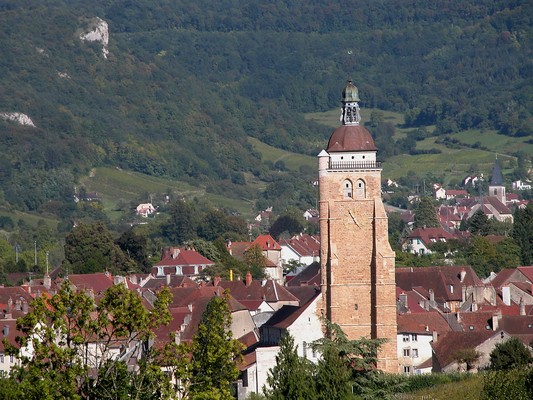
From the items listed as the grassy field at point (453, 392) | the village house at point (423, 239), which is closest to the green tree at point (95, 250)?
the village house at point (423, 239)

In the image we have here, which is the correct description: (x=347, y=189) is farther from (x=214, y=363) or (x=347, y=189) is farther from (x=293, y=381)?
(x=214, y=363)

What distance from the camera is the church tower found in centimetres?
5372

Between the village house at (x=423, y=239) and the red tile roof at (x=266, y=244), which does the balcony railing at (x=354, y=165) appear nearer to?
the red tile roof at (x=266, y=244)

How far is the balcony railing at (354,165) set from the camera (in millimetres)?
55125

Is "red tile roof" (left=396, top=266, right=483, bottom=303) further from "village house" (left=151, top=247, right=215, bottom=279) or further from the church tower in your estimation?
"village house" (left=151, top=247, right=215, bottom=279)

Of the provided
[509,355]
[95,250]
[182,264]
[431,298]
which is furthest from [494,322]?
[95,250]

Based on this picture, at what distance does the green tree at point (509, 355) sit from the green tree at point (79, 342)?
22878 mm

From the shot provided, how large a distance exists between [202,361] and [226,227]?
98737 mm

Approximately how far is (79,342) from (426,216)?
364ft

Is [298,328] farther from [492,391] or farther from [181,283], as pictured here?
[181,283]

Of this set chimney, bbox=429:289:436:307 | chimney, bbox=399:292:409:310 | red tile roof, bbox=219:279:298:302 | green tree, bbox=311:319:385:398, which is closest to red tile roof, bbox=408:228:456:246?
chimney, bbox=429:289:436:307

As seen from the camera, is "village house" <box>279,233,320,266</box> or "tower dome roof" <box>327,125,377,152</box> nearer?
"tower dome roof" <box>327,125,377,152</box>

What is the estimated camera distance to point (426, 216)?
139875 mm

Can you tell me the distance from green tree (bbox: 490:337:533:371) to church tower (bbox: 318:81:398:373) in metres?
2.90
